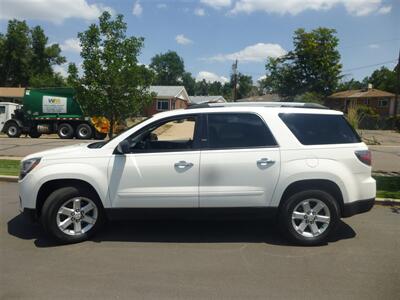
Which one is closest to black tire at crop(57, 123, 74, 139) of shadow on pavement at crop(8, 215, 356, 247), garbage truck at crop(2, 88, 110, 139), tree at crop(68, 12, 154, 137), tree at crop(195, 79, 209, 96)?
garbage truck at crop(2, 88, 110, 139)

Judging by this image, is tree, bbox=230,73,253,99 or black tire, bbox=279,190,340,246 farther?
tree, bbox=230,73,253,99

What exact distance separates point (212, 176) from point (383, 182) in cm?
582

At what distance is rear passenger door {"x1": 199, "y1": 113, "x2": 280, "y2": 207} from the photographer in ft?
16.8

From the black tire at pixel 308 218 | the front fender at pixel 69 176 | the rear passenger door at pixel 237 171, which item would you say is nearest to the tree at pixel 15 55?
the front fender at pixel 69 176

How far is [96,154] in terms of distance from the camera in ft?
17.0

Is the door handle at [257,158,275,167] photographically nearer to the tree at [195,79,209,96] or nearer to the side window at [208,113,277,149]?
the side window at [208,113,277,149]

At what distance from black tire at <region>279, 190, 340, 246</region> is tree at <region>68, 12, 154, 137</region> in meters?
6.59

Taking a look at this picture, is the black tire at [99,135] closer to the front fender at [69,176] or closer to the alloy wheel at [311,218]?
the front fender at [69,176]

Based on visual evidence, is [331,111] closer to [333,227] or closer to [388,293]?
[333,227]

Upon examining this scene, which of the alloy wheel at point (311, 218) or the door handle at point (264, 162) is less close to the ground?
the door handle at point (264, 162)

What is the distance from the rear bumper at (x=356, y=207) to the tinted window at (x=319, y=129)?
0.79 meters

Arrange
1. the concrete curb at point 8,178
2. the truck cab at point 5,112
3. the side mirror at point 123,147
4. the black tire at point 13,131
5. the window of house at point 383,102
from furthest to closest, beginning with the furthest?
1. the window of house at point 383,102
2. the truck cab at point 5,112
3. the black tire at point 13,131
4. the concrete curb at point 8,178
5. the side mirror at point 123,147

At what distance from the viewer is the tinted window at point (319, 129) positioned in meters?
5.36

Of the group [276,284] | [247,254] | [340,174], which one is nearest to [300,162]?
[340,174]
